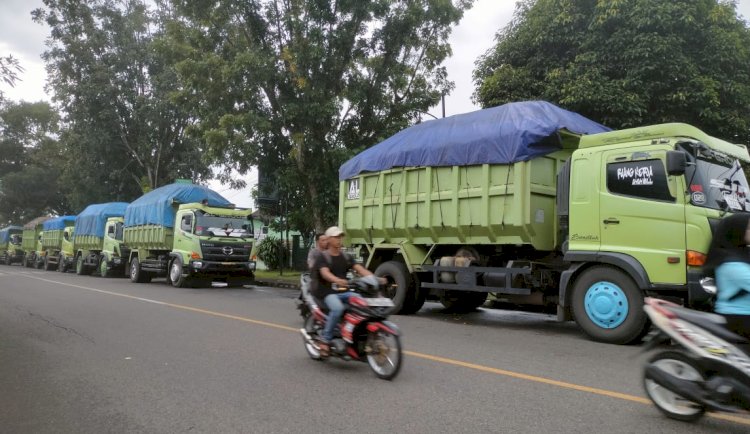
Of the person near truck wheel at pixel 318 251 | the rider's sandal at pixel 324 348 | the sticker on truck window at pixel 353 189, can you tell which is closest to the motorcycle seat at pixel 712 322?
the rider's sandal at pixel 324 348

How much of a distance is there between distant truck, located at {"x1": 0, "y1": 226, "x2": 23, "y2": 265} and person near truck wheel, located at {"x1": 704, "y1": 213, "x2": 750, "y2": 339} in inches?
1688

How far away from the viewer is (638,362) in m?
6.20

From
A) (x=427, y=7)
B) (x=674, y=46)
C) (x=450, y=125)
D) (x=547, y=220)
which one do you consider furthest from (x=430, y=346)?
(x=427, y=7)

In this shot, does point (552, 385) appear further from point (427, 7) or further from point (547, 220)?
point (427, 7)

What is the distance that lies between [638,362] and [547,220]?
288cm

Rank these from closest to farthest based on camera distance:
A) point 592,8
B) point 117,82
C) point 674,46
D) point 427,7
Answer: point 674,46, point 592,8, point 427,7, point 117,82

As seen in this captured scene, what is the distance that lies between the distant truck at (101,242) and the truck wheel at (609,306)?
766 inches

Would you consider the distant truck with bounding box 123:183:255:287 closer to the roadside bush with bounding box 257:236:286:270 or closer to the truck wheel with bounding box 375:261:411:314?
the roadside bush with bounding box 257:236:286:270

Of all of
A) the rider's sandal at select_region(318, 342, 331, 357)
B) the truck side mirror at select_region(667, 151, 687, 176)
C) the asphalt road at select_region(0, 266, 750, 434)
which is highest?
the truck side mirror at select_region(667, 151, 687, 176)

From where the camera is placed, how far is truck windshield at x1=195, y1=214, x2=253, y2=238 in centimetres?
1756

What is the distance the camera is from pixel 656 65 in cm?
1227

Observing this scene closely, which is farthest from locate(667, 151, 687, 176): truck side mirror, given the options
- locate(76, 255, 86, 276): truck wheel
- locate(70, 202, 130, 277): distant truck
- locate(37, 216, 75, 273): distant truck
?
locate(37, 216, 75, 273): distant truck

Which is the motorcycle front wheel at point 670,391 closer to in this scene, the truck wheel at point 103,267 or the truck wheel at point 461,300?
the truck wheel at point 461,300

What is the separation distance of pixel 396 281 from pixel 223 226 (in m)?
9.11
